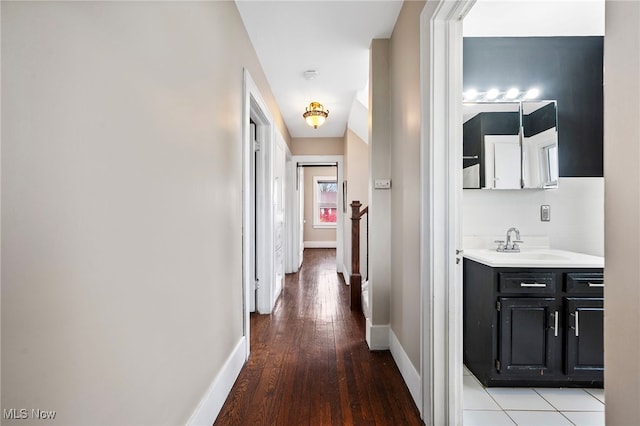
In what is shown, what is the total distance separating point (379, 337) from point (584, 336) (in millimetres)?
1319

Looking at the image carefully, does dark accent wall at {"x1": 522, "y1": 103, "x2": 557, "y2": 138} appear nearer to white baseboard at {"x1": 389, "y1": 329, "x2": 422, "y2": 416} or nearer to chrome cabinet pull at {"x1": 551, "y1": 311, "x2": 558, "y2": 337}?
chrome cabinet pull at {"x1": 551, "y1": 311, "x2": 558, "y2": 337}

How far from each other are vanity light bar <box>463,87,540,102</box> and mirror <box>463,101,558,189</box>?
1.6 inches

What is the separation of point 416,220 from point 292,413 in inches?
50.3

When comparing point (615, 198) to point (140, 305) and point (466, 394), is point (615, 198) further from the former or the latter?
point (466, 394)

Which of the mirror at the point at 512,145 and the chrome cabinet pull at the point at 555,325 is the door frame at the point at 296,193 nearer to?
the mirror at the point at 512,145

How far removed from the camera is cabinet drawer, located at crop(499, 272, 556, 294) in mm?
1954

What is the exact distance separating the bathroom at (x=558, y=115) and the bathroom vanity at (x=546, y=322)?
361 mm

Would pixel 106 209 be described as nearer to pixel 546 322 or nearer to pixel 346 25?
pixel 346 25

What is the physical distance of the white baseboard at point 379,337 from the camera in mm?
2551

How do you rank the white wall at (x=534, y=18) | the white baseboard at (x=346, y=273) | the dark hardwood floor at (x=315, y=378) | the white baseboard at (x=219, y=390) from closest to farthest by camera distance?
the white baseboard at (x=219, y=390)
the dark hardwood floor at (x=315, y=378)
the white wall at (x=534, y=18)
the white baseboard at (x=346, y=273)

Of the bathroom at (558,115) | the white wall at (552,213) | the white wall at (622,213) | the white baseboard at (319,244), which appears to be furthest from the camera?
the white baseboard at (319,244)

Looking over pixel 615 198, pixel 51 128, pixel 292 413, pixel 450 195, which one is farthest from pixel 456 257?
pixel 51 128

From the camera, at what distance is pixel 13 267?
62 cm

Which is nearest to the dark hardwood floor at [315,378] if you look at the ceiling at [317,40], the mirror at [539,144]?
the mirror at [539,144]
